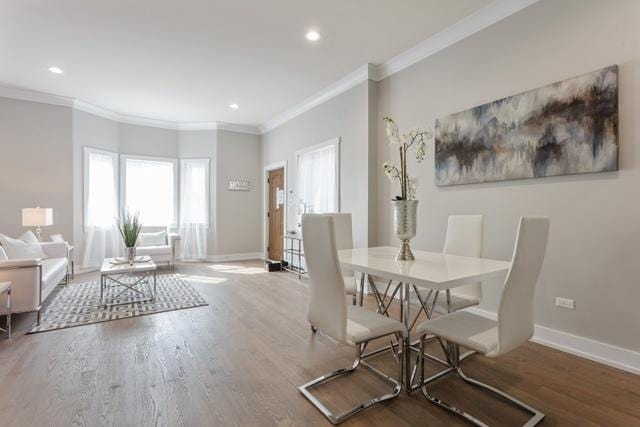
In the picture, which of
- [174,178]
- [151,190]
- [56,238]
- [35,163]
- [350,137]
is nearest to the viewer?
[350,137]

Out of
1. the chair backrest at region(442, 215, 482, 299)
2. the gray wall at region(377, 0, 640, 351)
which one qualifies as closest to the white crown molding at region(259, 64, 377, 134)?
the gray wall at region(377, 0, 640, 351)

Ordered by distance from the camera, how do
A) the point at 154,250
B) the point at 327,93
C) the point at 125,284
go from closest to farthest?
1. the point at 125,284
2. the point at 327,93
3. the point at 154,250

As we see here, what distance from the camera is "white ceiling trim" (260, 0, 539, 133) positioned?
9.79ft

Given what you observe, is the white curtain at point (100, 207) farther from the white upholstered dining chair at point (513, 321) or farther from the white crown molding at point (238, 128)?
the white upholstered dining chair at point (513, 321)

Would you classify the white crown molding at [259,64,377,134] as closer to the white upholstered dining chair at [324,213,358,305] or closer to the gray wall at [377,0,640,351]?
the gray wall at [377,0,640,351]

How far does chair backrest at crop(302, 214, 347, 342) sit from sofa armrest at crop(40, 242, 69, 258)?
4462 millimetres

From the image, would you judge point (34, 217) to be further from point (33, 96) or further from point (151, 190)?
point (151, 190)

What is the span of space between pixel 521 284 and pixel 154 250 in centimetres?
575

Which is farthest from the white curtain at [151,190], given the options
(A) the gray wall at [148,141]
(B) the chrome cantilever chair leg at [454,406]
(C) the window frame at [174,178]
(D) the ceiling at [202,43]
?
(B) the chrome cantilever chair leg at [454,406]

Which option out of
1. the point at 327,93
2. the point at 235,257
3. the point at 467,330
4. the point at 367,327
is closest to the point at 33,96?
the point at 235,257

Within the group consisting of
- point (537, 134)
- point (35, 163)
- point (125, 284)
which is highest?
point (35, 163)

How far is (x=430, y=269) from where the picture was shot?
1.88 meters

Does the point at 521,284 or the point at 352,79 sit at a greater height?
the point at 352,79

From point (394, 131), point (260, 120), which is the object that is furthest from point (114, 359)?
point (260, 120)
